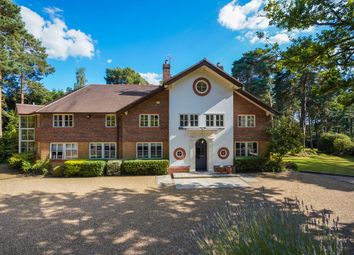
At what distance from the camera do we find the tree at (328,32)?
879 cm

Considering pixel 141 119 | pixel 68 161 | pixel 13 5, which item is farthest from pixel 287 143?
pixel 13 5

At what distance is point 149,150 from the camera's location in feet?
60.2

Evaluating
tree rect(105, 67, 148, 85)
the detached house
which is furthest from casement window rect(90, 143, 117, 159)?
tree rect(105, 67, 148, 85)

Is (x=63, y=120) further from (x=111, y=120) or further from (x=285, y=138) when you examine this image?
(x=285, y=138)

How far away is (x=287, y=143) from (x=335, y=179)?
4.07 meters

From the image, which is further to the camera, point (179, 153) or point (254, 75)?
point (254, 75)

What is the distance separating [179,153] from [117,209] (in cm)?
925

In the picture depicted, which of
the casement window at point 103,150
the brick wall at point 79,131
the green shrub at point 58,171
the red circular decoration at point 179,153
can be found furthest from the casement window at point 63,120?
the red circular decoration at point 179,153

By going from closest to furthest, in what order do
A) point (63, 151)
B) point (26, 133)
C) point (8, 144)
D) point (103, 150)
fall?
point (63, 151) < point (103, 150) < point (26, 133) < point (8, 144)

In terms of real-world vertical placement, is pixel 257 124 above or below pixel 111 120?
below

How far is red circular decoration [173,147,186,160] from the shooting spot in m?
18.0

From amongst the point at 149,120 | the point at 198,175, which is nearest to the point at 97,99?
the point at 149,120

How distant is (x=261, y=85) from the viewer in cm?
4066

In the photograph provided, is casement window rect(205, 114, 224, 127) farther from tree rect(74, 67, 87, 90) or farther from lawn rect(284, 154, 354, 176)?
tree rect(74, 67, 87, 90)
